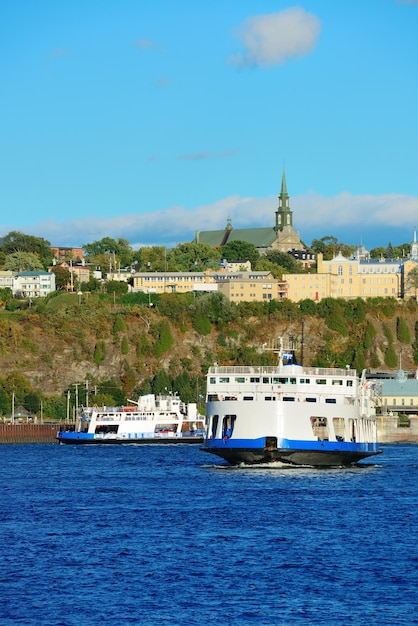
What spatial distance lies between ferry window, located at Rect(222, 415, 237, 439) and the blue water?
2608 mm

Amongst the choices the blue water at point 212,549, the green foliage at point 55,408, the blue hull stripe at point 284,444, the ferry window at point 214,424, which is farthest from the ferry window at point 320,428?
the green foliage at point 55,408

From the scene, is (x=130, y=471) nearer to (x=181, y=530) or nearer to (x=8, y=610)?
(x=181, y=530)

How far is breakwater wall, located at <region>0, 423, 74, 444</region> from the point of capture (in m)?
157

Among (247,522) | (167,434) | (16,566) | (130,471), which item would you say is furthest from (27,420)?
(16,566)

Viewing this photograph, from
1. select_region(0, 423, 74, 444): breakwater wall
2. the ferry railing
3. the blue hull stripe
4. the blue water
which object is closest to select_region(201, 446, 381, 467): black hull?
the blue hull stripe

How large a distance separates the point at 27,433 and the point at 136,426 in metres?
15.7

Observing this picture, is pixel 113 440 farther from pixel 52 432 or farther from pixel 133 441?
pixel 52 432

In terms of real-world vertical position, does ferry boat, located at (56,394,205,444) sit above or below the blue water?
above

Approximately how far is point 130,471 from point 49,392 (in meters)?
97.3

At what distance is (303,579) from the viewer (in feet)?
161

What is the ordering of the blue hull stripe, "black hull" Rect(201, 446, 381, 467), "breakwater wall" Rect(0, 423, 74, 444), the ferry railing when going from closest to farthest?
the blue hull stripe
"black hull" Rect(201, 446, 381, 467)
the ferry railing
"breakwater wall" Rect(0, 423, 74, 444)

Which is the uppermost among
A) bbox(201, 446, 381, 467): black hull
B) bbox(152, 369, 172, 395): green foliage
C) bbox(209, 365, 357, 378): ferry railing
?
bbox(152, 369, 172, 395): green foliage

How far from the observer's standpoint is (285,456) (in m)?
88.4

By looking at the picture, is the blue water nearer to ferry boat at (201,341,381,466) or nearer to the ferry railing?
ferry boat at (201,341,381,466)
